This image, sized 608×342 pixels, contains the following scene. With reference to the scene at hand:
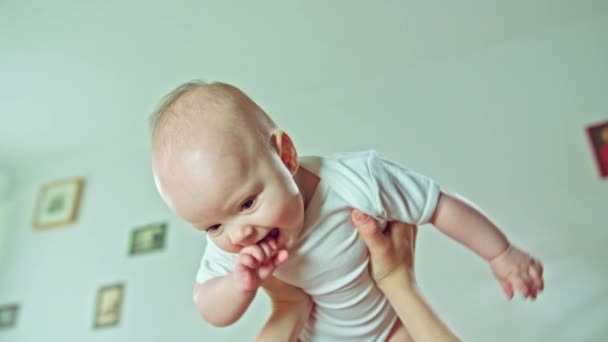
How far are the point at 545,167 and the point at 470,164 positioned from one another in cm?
22

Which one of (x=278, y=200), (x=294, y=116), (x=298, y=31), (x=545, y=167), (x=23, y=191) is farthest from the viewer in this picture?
(x=23, y=191)

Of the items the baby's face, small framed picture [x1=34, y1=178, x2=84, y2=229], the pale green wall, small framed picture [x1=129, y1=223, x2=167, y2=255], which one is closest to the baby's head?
the baby's face

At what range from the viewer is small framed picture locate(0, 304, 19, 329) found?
88.2 inches

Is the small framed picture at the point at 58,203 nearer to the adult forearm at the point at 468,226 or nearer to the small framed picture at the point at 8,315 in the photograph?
the small framed picture at the point at 8,315

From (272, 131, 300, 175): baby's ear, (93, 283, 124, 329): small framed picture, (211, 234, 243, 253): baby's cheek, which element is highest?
(272, 131, 300, 175): baby's ear

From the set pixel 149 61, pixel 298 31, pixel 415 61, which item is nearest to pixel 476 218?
pixel 298 31

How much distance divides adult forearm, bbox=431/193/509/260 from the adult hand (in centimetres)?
5

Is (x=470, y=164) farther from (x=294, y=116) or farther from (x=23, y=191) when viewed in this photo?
(x=23, y=191)

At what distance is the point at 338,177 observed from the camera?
0.66 metres

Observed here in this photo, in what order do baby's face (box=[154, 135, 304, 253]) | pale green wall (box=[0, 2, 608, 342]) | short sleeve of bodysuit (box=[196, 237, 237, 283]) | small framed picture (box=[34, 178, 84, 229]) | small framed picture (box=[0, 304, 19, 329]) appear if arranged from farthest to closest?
small framed picture (box=[34, 178, 84, 229]) → small framed picture (box=[0, 304, 19, 329]) → pale green wall (box=[0, 2, 608, 342]) → short sleeve of bodysuit (box=[196, 237, 237, 283]) → baby's face (box=[154, 135, 304, 253])

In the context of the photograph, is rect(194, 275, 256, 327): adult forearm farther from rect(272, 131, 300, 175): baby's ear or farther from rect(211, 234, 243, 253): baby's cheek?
rect(272, 131, 300, 175): baby's ear

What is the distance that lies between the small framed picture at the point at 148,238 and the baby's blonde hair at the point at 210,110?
A: 5.03 ft

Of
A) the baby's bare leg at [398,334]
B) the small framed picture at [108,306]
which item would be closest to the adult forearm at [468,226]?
the baby's bare leg at [398,334]

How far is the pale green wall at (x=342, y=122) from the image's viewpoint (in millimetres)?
1511
